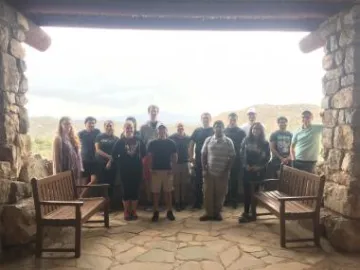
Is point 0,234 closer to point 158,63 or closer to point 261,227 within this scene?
point 261,227

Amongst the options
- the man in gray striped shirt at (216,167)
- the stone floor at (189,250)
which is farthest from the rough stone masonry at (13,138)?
the man in gray striped shirt at (216,167)

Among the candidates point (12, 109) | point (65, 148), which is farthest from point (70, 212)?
point (12, 109)

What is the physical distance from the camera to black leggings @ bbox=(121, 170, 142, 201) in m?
5.16

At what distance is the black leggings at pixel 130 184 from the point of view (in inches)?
203

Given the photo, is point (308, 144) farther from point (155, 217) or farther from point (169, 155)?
point (155, 217)

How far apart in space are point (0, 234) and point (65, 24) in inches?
111

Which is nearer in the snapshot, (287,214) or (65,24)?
(287,214)

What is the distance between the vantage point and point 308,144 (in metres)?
5.23

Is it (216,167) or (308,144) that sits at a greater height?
(308,144)

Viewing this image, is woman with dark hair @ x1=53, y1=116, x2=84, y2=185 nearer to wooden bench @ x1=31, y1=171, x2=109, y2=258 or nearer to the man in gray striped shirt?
wooden bench @ x1=31, y1=171, x2=109, y2=258

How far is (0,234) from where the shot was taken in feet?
12.1

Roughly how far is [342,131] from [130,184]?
307cm

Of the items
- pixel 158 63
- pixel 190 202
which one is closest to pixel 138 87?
pixel 158 63

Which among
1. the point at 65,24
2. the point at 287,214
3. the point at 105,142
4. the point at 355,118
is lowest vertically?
the point at 287,214
